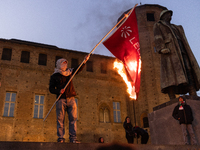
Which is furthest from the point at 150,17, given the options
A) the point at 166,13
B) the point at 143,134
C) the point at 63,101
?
the point at 63,101

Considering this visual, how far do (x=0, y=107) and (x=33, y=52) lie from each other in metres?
5.89

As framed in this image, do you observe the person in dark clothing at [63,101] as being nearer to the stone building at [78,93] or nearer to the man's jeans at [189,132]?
the man's jeans at [189,132]

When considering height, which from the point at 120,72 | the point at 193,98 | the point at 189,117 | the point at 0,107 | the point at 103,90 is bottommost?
the point at 189,117

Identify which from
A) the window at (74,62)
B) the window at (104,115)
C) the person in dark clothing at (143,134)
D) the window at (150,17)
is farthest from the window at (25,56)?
the person in dark clothing at (143,134)

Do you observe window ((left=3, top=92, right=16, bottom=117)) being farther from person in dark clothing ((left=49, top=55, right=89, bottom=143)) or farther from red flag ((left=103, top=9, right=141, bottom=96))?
person in dark clothing ((left=49, top=55, right=89, bottom=143))

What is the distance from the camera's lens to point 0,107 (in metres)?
17.2

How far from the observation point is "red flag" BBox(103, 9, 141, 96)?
23.1 feet

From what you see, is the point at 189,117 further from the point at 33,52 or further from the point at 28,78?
the point at 33,52

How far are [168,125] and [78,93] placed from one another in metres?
14.6

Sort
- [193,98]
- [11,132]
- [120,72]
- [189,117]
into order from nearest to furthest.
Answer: [189,117] → [193,98] → [11,132] → [120,72]

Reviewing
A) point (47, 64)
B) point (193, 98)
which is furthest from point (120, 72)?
point (193, 98)

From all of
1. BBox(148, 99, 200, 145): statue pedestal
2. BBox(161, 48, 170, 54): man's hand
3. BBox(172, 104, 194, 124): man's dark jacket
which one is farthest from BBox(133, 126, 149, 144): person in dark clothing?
BBox(161, 48, 170, 54): man's hand

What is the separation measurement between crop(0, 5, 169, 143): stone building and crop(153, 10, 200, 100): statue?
13326 mm

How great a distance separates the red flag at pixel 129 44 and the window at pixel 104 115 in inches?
547
